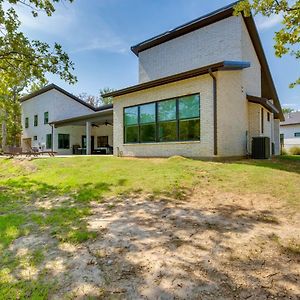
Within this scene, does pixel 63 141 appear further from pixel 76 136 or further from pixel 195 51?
pixel 195 51

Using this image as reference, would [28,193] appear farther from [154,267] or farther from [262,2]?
[262,2]

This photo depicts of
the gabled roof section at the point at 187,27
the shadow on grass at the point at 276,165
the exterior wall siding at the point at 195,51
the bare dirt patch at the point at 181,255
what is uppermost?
the gabled roof section at the point at 187,27

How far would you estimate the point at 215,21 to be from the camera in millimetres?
15289

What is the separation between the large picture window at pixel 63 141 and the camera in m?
27.7

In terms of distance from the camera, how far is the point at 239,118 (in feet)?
42.6

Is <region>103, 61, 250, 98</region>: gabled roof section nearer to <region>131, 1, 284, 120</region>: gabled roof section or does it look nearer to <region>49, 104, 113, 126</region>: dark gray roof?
<region>131, 1, 284, 120</region>: gabled roof section

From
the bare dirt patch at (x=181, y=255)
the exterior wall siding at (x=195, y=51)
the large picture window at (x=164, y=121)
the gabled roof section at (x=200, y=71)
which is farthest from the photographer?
the exterior wall siding at (x=195, y=51)

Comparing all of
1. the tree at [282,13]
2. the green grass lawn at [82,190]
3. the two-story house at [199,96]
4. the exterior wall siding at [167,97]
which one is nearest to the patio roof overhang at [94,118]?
the exterior wall siding at [167,97]

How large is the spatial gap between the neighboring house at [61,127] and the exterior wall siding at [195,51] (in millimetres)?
9946

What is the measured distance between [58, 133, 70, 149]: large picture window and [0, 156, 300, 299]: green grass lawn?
16804 millimetres

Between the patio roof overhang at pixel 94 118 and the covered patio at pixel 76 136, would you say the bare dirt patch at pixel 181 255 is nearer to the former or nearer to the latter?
the patio roof overhang at pixel 94 118

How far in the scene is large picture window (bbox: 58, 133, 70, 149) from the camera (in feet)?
90.9

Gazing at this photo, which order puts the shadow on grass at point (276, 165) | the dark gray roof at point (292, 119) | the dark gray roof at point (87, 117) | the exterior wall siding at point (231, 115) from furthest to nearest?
1. the dark gray roof at point (292, 119)
2. the dark gray roof at point (87, 117)
3. the exterior wall siding at point (231, 115)
4. the shadow on grass at point (276, 165)

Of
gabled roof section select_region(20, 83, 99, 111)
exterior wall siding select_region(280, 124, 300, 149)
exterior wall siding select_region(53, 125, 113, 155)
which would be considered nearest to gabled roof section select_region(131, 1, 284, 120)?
exterior wall siding select_region(53, 125, 113, 155)
